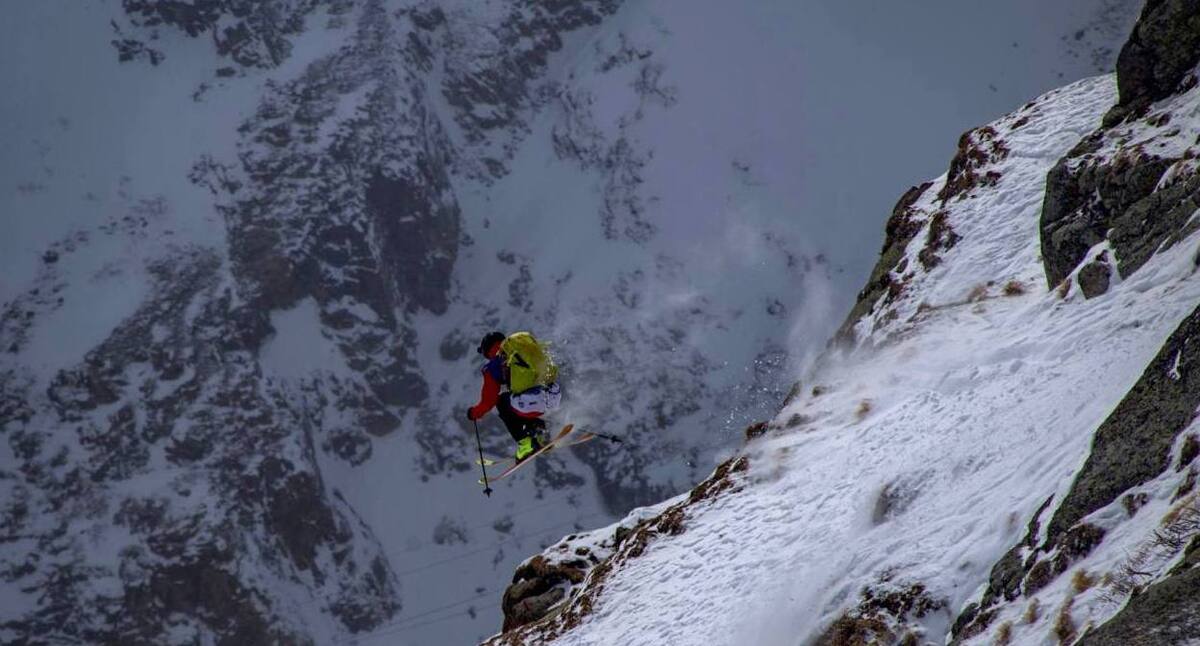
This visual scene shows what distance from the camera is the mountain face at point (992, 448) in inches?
441

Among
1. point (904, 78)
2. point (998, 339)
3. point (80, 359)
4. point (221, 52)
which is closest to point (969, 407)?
point (998, 339)

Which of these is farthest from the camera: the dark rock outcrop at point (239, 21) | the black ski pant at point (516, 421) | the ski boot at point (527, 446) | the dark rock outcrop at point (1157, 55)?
the dark rock outcrop at point (239, 21)

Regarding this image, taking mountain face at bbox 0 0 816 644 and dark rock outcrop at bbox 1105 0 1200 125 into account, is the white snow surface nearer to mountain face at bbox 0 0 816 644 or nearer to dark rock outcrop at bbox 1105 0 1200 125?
dark rock outcrop at bbox 1105 0 1200 125

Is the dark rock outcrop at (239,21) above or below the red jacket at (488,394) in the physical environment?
above

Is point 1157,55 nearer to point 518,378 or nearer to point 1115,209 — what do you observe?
point 1115,209

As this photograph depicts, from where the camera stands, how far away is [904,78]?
129500mm

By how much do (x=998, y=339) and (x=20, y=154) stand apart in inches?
5233

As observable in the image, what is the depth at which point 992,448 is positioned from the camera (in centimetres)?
1496

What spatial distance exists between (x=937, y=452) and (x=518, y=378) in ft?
26.1

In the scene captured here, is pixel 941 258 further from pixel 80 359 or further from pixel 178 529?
pixel 80 359

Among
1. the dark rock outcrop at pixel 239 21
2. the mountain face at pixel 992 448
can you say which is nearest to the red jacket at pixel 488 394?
the mountain face at pixel 992 448

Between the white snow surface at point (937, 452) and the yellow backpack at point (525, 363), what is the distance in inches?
136

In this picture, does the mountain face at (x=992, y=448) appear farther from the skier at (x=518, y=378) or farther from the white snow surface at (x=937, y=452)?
the skier at (x=518, y=378)

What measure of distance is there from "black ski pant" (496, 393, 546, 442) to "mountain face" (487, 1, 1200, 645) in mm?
2251
